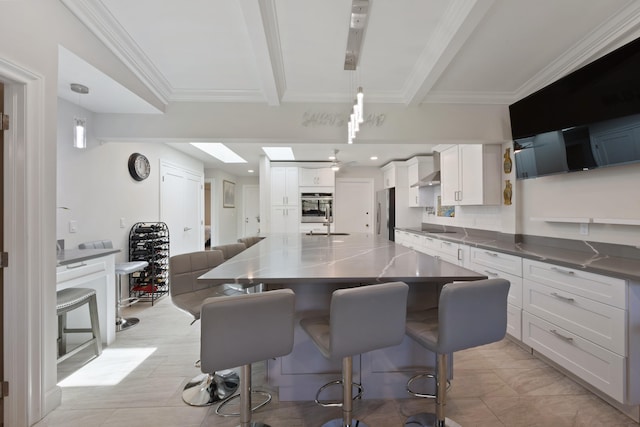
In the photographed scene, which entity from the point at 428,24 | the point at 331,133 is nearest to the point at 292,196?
the point at 331,133

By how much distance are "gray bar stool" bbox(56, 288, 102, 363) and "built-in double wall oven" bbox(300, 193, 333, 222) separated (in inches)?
170

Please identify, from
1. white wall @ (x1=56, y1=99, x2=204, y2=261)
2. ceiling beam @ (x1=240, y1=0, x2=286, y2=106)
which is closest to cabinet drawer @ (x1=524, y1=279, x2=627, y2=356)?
ceiling beam @ (x1=240, y1=0, x2=286, y2=106)

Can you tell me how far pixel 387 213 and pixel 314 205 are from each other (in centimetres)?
162

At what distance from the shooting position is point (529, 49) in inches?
91.4

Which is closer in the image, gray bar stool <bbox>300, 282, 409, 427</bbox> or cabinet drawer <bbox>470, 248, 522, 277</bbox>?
gray bar stool <bbox>300, 282, 409, 427</bbox>

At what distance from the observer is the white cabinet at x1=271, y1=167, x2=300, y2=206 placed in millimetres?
6383

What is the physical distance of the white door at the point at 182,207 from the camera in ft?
15.7

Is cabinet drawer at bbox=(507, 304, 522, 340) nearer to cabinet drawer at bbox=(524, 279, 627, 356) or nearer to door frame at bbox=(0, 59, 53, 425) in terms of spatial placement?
cabinet drawer at bbox=(524, 279, 627, 356)

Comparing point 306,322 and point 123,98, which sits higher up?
point 123,98

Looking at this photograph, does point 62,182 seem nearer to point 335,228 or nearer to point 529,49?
point 529,49

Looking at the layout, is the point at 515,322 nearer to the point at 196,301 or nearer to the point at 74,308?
the point at 196,301

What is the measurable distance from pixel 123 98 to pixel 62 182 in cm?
100

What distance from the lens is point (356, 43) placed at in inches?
83.7

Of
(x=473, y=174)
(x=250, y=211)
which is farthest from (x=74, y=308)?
(x=250, y=211)
